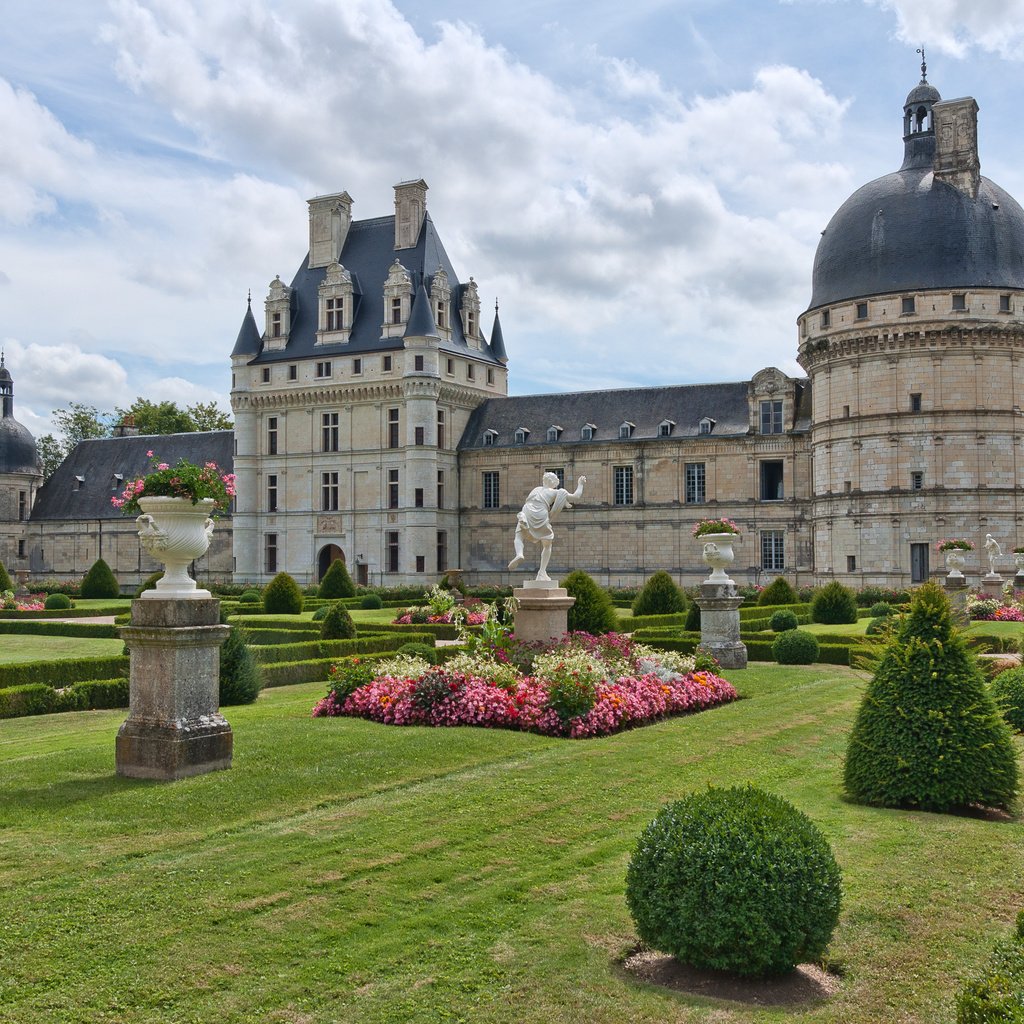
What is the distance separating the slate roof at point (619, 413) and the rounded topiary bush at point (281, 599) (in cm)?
1905

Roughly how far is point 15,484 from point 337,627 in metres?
47.7

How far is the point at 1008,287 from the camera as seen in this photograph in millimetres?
41625

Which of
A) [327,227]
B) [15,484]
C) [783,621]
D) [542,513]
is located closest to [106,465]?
[15,484]

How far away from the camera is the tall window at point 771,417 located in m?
49.0

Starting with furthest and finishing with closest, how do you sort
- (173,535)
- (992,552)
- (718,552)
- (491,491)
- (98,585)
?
(491,491) → (98,585) → (992,552) → (718,552) → (173,535)

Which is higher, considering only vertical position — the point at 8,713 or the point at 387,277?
the point at 387,277

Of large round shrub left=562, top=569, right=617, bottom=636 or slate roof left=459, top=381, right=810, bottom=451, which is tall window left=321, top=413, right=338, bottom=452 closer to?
slate roof left=459, top=381, right=810, bottom=451

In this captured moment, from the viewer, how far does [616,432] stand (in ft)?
173

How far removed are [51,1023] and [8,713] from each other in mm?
Result: 12408

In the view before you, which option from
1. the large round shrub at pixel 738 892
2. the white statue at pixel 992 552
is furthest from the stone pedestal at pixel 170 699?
the white statue at pixel 992 552

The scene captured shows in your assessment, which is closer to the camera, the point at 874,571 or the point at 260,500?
the point at 874,571

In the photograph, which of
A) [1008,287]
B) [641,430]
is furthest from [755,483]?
[1008,287]

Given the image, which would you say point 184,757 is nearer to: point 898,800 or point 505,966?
point 505,966

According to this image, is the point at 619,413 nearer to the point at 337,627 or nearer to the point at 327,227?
the point at 327,227
